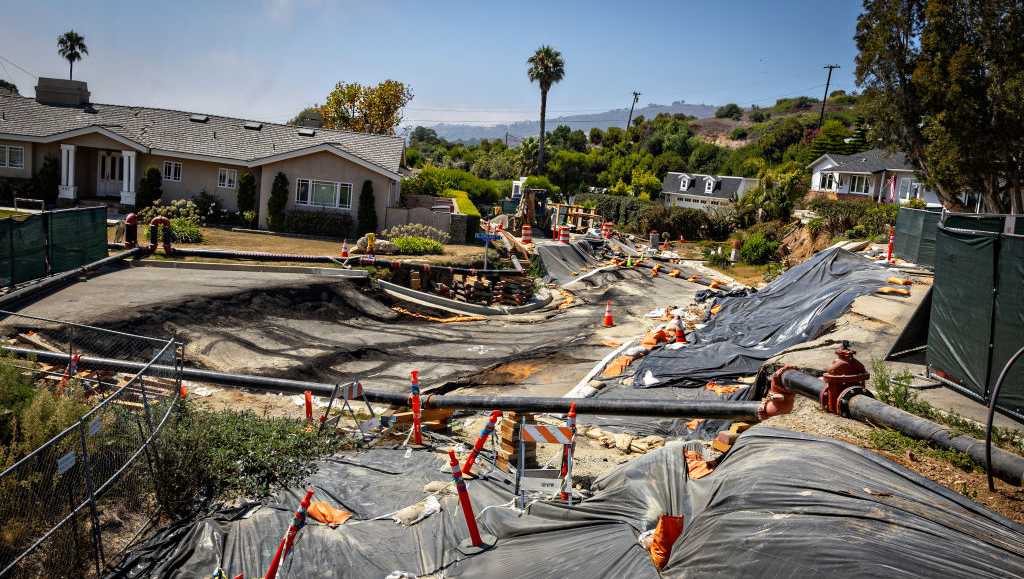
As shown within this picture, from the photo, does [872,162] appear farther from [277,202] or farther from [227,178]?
[227,178]

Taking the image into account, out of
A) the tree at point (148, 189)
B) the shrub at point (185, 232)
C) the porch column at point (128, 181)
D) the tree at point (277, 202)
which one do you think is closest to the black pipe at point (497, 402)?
the shrub at point (185, 232)

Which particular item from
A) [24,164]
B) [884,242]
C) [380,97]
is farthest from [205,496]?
[380,97]

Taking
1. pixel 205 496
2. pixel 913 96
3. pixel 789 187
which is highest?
pixel 913 96

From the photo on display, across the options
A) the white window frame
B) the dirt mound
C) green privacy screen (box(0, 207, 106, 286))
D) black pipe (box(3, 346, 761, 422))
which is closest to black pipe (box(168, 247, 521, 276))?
green privacy screen (box(0, 207, 106, 286))

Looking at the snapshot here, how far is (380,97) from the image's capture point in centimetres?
6794

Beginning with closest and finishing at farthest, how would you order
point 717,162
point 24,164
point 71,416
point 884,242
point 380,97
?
1. point 71,416
2. point 884,242
3. point 24,164
4. point 380,97
5. point 717,162

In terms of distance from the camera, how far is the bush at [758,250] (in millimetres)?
41969

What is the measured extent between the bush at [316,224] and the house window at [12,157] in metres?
12.5

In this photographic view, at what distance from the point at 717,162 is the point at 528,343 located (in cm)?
8006

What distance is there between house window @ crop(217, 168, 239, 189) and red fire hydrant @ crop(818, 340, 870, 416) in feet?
105

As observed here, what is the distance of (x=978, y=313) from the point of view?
387 inches

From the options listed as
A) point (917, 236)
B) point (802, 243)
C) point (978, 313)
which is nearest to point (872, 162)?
point (802, 243)

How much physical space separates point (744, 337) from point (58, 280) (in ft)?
57.6

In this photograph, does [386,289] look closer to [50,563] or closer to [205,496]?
[205,496]
